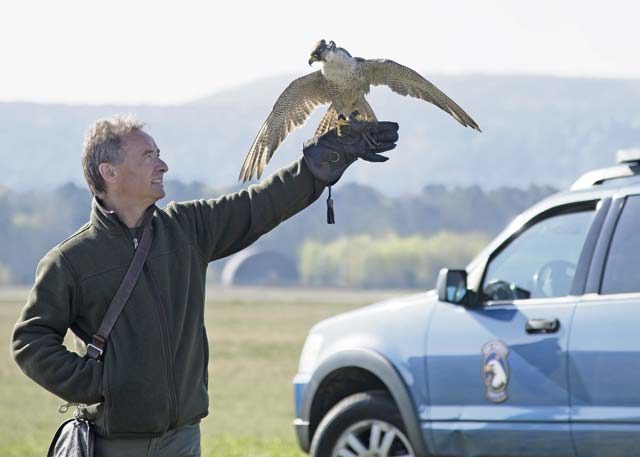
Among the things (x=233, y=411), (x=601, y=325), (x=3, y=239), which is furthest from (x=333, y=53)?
(x=3, y=239)

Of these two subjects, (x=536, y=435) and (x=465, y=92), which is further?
(x=465, y=92)

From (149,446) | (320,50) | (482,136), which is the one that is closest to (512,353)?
(320,50)

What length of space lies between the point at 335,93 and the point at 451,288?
46.9 inches

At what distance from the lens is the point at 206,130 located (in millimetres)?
106938

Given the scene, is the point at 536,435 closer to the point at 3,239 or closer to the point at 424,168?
the point at 3,239

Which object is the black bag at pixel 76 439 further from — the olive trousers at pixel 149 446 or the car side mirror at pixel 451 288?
the car side mirror at pixel 451 288

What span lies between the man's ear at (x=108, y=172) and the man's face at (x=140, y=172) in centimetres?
1

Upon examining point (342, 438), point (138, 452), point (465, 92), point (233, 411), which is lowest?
point (233, 411)

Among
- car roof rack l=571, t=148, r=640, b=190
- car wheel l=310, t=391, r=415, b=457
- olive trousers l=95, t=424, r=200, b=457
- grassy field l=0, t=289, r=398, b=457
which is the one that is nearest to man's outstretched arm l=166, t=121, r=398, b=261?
olive trousers l=95, t=424, r=200, b=457

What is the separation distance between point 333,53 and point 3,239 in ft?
230

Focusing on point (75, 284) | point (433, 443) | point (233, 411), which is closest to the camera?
point (75, 284)

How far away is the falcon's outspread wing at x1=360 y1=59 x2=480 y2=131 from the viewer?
6438 millimetres

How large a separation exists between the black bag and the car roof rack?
3.30 metres

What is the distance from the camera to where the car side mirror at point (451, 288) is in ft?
22.7
